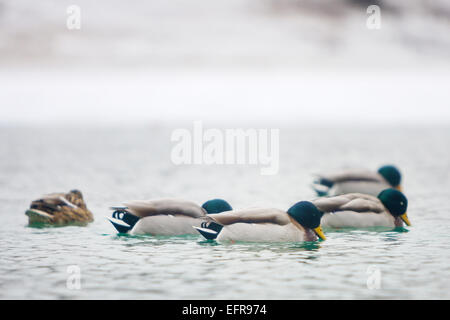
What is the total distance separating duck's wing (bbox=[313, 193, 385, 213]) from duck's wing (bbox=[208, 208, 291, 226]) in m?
1.96

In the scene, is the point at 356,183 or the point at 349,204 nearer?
the point at 349,204

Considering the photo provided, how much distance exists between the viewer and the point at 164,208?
46.5ft

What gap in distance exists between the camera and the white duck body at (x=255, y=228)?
43.8 feet

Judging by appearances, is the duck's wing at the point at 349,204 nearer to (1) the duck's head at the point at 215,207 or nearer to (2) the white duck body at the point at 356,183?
(1) the duck's head at the point at 215,207

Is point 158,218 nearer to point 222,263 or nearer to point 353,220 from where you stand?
point 222,263

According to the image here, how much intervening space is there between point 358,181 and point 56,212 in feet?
25.1

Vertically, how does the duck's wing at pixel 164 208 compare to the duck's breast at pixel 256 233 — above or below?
above

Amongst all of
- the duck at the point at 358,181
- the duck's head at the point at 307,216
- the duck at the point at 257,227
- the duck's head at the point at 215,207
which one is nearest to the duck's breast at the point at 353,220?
the duck's head at the point at 307,216

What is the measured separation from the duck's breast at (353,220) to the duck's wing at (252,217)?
1.87 m

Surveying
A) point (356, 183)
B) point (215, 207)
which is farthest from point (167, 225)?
point (356, 183)

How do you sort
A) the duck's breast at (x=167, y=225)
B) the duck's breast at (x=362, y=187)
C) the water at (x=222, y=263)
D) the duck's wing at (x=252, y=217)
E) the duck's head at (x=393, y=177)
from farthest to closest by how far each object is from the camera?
1. the duck's head at (x=393, y=177)
2. the duck's breast at (x=362, y=187)
3. the duck's breast at (x=167, y=225)
4. the duck's wing at (x=252, y=217)
5. the water at (x=222, y=263)

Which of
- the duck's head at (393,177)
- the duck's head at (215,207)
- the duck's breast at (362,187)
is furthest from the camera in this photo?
the duck's head at (393,177)
